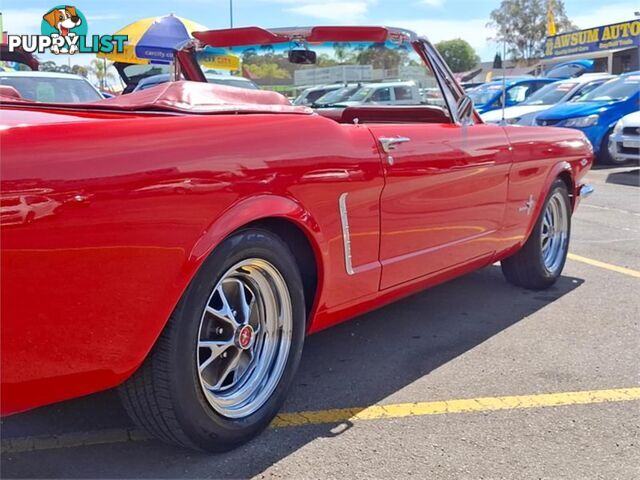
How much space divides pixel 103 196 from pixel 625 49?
1546 inches

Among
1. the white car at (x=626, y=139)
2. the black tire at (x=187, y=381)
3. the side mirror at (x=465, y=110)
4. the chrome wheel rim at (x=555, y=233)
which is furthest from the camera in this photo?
the white car at (x=626, y=139)

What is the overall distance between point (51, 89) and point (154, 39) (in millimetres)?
9634

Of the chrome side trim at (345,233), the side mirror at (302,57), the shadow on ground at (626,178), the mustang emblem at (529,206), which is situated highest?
the side mirror at (302,57)

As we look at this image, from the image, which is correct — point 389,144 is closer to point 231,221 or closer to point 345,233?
point 345,233

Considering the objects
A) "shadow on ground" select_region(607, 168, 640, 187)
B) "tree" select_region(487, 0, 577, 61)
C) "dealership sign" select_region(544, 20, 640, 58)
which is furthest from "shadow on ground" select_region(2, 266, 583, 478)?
"tree" select_region(487, 0, 577, 61)

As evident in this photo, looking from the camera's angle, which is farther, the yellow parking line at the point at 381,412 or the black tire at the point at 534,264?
the black tire at the point at 534,264

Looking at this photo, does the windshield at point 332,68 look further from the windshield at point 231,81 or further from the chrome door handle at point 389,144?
the chrome door handle at point 389,144

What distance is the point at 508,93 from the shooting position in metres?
18.6

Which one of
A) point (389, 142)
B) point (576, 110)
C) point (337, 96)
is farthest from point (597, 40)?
point (389, 142)

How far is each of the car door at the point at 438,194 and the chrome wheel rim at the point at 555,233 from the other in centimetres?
94

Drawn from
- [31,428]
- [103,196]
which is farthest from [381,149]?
[31,428]

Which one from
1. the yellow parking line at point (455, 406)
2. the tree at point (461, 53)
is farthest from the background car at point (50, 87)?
the tree at point (461, 53)

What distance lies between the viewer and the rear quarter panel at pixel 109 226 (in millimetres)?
1931

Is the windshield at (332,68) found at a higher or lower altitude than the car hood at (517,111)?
higher
